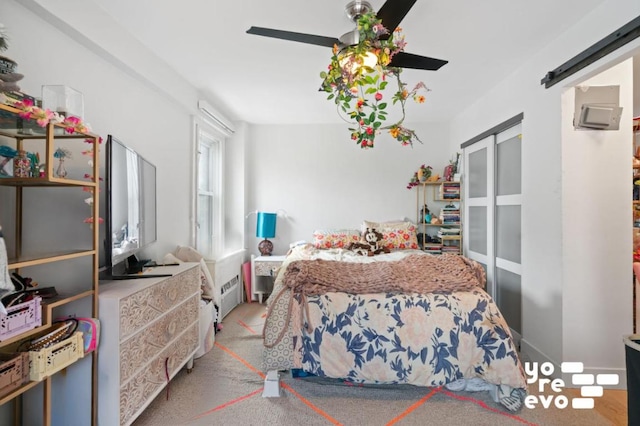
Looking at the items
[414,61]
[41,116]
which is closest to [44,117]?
[41,116]

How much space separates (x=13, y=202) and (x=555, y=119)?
3.24 m

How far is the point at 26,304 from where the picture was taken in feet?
3.75

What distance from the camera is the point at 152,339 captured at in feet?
5.49

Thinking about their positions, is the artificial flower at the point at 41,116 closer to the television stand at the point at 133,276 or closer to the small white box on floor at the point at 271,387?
the television stand at the point at 133,276

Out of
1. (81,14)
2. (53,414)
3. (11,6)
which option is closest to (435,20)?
(81,14)

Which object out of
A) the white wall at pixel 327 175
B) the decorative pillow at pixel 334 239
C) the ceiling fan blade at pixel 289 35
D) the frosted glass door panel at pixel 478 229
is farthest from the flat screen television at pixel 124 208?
the frosted glass door panel at pixel 478 229

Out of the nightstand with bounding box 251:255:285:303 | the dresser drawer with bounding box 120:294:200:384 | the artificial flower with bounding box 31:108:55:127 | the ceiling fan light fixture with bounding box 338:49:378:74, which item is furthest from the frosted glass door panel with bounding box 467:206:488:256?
the artificial flower with bounding box 31:108:55:127

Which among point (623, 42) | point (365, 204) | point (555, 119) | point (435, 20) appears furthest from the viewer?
point (365, 204)

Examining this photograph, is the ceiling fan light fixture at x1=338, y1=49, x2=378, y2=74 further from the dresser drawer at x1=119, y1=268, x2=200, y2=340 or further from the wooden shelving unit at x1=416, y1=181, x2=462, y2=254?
the wooden shelving unit at x1=416, y1=181, x2=462, y2=254

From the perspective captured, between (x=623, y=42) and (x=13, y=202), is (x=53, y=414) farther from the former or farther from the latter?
(x=623, y=42)

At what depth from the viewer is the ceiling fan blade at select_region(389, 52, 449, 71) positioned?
5.79 feet

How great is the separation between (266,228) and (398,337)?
96.6 inches

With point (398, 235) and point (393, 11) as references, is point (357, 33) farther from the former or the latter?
point (398, 235)

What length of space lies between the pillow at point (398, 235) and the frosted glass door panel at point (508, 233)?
0.93 meters
